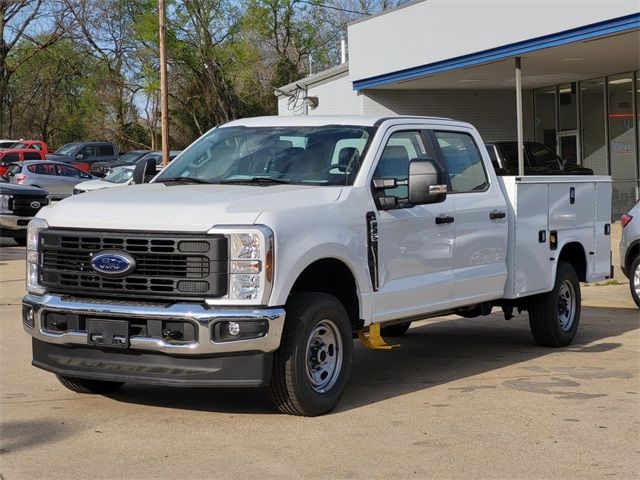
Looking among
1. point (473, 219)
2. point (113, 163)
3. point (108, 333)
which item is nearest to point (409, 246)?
point (473, 219)

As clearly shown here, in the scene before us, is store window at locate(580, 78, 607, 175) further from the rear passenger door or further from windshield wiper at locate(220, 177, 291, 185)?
windshield wiper at locate(220, 177, 291, 185)

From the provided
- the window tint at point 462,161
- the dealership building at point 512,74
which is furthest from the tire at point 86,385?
the dealership building at point 512,74

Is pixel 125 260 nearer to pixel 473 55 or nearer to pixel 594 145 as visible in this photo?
pixel 473 55

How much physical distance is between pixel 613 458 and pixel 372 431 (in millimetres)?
1460

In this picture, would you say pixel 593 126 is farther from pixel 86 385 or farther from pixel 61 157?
pixel 61 157

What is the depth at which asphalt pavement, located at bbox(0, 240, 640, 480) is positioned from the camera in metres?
5.88

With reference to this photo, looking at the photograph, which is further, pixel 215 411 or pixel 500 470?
pixel 215 411

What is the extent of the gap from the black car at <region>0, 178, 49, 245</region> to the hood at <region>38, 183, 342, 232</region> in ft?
49.5

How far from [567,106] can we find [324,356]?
23203 mm

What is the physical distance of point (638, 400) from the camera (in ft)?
25.0

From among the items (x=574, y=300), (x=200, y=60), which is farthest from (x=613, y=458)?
(x=200, y=60)

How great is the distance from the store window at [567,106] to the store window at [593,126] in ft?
1.04

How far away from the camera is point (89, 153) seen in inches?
1836

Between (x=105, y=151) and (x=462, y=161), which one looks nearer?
(x=462, y=161)
